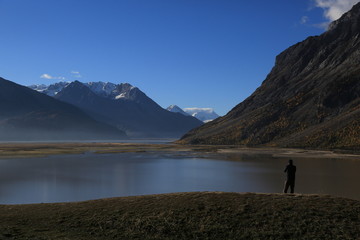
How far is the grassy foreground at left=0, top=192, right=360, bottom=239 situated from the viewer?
72.2ft

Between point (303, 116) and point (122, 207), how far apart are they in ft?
588

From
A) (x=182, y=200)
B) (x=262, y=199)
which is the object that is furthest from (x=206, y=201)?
(x=262, y=199)

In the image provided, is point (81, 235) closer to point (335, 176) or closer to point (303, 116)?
point (335, 176)

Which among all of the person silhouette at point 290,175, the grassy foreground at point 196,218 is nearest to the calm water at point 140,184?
the person silhouette at point 290,175

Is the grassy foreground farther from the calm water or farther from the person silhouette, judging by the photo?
the calm water

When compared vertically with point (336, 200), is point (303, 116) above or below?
above

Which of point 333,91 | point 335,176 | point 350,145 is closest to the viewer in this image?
point 335,176

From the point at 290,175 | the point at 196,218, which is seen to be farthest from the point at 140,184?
the point at 196,218

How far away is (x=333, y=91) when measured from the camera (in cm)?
19150

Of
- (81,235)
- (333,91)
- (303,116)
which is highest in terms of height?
(333,91)

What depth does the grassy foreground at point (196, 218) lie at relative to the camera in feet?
72.2

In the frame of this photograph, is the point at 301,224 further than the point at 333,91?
No

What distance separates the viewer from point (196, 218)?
80.5 ft

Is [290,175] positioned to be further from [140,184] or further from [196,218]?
[140,184]
